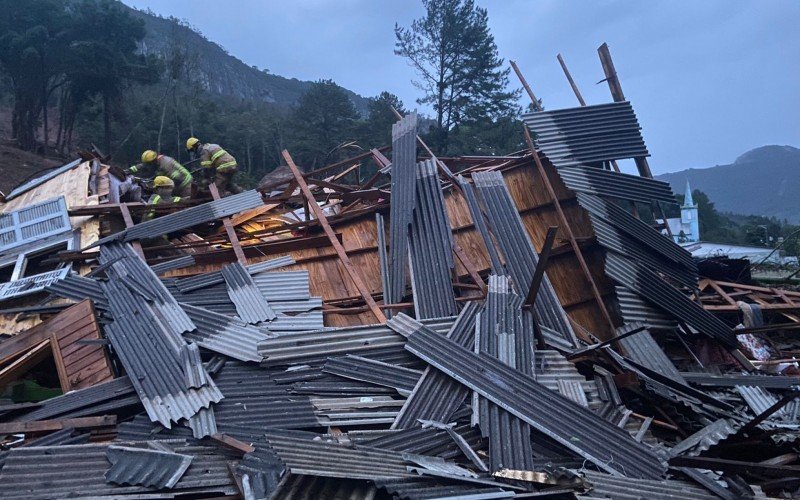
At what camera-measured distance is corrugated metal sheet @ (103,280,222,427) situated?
549cm

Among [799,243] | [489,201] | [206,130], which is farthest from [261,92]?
[489,201]

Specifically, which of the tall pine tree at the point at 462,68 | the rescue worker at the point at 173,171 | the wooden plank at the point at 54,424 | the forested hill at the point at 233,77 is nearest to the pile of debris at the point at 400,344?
the wooden plank at the point at 54,424

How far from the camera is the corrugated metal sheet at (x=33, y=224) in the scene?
8.44 metres

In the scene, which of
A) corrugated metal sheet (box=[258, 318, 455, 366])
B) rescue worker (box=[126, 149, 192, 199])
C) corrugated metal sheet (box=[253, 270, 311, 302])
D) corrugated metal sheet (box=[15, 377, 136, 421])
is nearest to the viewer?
corrugated metal sheet (box=[15, 377, 136, 421])

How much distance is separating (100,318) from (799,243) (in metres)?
21.3

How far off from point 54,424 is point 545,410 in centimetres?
452

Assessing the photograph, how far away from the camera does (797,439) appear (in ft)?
18.4

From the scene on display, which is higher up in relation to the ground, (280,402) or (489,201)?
(489,201)

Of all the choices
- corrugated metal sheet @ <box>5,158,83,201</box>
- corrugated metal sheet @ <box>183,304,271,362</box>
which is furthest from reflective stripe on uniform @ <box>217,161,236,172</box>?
corrugated metal sheet @ <box>183,304,271,362</box>

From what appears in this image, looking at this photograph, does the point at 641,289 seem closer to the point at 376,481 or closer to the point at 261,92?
the point at 376,481

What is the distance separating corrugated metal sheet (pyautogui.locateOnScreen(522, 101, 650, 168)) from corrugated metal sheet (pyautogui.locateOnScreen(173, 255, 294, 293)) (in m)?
4.02

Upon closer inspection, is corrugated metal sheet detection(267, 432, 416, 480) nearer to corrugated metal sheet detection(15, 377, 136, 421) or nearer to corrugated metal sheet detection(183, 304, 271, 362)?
corrugated metal sheet detection(183, 304, 271, 362)

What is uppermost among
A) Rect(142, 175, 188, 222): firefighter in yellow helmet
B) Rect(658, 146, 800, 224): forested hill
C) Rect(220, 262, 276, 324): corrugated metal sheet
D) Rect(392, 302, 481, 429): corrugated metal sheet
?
Rect(658, 146, 800, 224): forested hill

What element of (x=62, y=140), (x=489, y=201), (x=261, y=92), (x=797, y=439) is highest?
(x=261, y=92)
